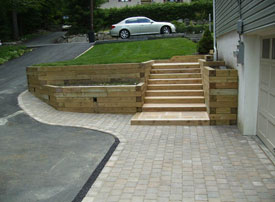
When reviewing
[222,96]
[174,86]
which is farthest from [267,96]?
[174,86]

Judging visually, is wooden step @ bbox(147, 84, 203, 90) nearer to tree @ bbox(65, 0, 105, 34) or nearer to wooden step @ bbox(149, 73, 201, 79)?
wooden step @ bbox(149, 73, 201, 79)

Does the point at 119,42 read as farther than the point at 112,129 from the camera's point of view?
Yes

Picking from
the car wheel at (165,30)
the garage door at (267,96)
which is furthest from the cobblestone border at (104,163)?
the car wheel at (165,30)

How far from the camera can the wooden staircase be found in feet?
27.7

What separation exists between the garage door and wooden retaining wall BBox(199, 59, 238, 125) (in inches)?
43.3

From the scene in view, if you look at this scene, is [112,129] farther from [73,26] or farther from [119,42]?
[73,26]

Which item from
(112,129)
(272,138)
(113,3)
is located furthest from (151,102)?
(113,3)

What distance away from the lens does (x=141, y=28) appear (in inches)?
858

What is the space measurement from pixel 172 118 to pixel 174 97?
153 cm

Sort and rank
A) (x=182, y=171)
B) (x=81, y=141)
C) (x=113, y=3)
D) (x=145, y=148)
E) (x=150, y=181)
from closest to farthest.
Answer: (x=150, y=181) < (x=182, y=171) < (x=145, y=148) < (x=81, y=141) < (x=113, y=3)

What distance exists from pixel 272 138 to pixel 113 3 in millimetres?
35211

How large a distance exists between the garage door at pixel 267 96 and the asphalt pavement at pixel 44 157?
337 cm

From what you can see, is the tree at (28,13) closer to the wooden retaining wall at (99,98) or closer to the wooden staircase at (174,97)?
the wooden retaining wall at (99,98)

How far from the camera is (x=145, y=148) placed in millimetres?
6590
